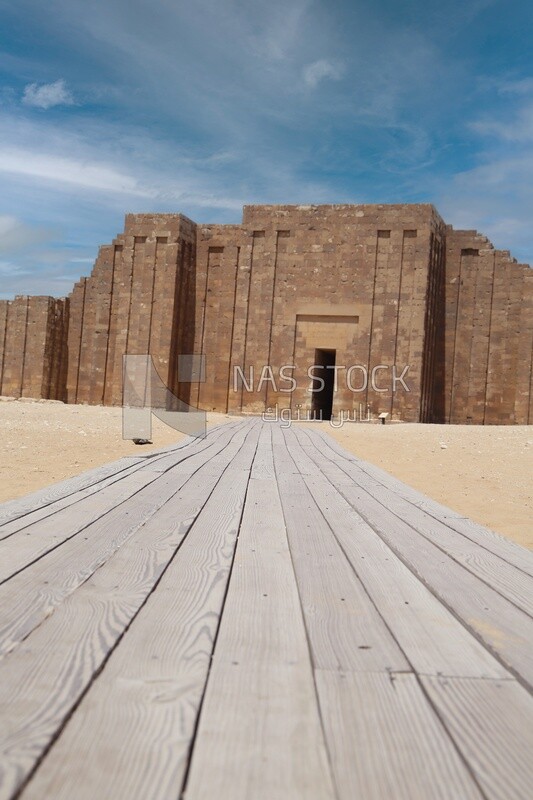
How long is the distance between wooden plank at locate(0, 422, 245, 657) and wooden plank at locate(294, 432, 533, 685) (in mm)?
1427

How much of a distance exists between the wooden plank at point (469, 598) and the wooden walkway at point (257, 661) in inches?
0.5

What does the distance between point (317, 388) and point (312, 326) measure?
→ 2405 millimetres

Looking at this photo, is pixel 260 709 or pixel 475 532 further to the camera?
pixel 475 532

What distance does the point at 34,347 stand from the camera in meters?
27.9

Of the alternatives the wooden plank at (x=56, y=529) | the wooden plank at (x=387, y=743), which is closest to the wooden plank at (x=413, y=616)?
the wooden plank at (x=387, y=743)

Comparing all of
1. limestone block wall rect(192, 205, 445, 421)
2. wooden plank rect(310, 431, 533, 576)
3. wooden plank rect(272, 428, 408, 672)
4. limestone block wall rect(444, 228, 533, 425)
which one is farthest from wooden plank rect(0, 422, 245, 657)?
limestone block wall rect(444, 228, 533, 425)

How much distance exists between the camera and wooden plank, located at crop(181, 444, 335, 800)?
1313 mm

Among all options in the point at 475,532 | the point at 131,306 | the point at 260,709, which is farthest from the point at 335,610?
the point at 131,306

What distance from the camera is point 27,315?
2812 centimetres

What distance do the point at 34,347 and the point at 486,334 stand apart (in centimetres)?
1873

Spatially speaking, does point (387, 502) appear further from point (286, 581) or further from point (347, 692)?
point (347, 692)

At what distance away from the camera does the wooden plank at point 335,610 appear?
189cm

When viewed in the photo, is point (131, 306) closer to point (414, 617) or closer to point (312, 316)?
point (312, 316)

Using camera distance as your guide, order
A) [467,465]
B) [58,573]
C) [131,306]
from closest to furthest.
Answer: [58,573] < [467,465] < [131,306]
